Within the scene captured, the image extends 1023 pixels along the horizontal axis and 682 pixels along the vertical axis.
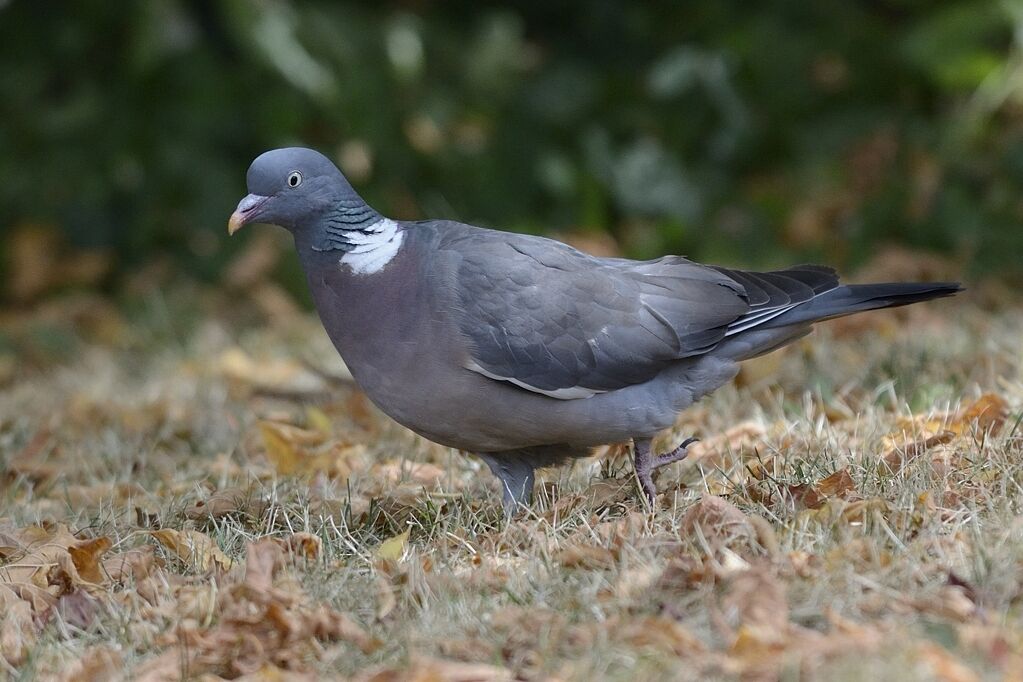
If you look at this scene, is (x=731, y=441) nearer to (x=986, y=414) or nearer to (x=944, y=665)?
(x=986, y=414)

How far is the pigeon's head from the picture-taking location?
11.8 feet

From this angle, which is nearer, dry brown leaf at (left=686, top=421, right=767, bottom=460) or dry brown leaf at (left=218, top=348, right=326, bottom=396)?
dry brown leaf at (left=686, top=421, right=767, bottom=460)

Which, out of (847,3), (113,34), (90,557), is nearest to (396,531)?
(90,557)

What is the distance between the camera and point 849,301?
3758mm

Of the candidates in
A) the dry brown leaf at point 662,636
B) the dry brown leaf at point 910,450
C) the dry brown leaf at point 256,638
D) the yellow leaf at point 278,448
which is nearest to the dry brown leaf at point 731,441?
the dry brown leaf at point 910,450

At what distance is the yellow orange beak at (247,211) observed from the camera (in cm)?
355

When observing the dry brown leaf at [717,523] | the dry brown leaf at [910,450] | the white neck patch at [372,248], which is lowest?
the dry brown leaf at [717,523]

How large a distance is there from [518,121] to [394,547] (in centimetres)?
442

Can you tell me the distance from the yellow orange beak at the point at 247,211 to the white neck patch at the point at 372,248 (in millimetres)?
247

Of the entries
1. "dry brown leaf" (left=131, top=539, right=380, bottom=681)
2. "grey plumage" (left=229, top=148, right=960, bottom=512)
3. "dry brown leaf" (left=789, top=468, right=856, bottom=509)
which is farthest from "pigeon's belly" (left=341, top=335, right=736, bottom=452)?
"dry brown leaf" (left=131, top=539, right=380, bottom=681)

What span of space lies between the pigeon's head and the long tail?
1300 mm

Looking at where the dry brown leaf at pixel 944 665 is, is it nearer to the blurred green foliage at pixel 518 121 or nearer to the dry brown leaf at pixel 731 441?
the dry brown leaf at pixel 731 441

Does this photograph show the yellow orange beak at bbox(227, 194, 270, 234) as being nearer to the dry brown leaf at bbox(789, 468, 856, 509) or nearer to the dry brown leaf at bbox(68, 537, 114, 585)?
the dry brown leaf at bbox(68, 537, 114, 585)

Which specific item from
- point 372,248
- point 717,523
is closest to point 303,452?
point 372,248
